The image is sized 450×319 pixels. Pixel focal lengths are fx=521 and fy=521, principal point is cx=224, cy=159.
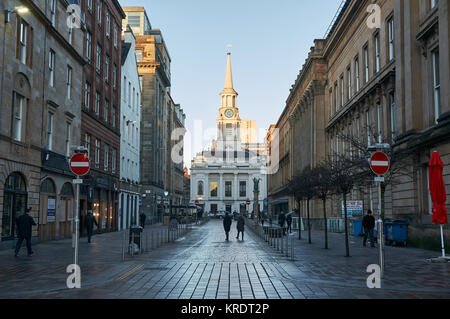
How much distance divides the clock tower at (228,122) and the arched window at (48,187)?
421ft

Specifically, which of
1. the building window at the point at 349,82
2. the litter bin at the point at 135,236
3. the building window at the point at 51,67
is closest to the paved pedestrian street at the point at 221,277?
the litter bin at the point at 135,236

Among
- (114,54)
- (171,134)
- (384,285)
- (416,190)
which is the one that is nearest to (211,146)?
(171,134)

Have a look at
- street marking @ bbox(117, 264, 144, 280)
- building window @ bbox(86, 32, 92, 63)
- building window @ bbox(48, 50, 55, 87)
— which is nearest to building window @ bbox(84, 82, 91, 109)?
building window @ bbox(86, 32, 92, 63)

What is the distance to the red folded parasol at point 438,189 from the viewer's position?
54.1 ft

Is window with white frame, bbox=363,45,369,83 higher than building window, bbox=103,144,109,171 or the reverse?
higher

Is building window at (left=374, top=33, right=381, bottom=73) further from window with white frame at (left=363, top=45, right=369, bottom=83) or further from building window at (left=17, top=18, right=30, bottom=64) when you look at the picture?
building window at (left=17, top=18, right=30, bottom=64)

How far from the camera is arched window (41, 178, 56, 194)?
2642 cm

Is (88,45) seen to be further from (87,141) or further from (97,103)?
(87,141)

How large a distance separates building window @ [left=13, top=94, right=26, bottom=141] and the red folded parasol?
56.6 ft

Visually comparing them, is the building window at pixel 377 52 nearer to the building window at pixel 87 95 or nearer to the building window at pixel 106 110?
the building window at pixel 87 95

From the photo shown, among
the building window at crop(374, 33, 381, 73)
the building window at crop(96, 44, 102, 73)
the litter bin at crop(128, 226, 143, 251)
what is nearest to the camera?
the litter bin at crop(128, 226, 143, 251)

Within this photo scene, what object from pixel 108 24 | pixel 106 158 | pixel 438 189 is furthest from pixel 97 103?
pixel 438 189

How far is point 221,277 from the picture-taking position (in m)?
12.7
